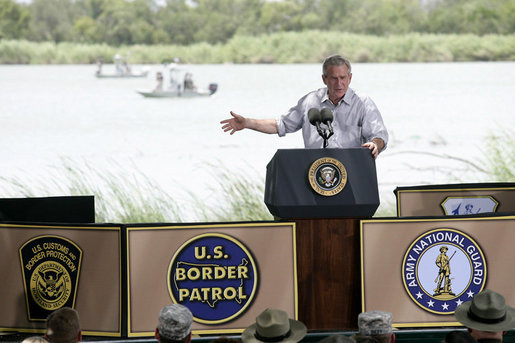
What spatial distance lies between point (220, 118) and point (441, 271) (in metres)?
8.34

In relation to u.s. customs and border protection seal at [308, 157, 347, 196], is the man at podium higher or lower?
higher

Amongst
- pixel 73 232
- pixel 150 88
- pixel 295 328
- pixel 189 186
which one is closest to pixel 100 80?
pixel 150 88

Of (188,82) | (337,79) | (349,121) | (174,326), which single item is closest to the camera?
(174,326)

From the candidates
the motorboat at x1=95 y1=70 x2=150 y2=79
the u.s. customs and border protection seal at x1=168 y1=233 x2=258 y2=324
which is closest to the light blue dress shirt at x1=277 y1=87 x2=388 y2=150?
the u.s. customs and border protection seal at x1=168 y1=233 x2=258 y2=324

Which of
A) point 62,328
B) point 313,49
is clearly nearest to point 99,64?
point 313,49

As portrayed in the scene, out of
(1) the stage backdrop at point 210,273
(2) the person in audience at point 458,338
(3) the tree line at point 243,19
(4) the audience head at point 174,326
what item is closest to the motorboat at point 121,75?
(3) the tree line at point 243,19

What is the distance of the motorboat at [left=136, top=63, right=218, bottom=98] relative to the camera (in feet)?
38.9

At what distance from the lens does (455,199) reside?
4.53 m

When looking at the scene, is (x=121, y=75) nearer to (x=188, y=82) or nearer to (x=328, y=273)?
(x=188, y=82)

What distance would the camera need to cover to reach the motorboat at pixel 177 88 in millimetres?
11844

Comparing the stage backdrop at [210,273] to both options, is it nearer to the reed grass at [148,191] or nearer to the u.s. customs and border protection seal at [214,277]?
the u.s. customs and border protection seal at [214,277]

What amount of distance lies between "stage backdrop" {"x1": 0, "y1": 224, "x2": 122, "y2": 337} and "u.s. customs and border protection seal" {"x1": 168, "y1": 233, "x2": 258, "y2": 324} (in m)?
0.30

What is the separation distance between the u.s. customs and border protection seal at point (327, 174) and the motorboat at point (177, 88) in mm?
8618

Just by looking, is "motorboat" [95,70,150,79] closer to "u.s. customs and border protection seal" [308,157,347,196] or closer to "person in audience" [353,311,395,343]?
"u.s. customs and border protection seal" [308,157,347,196]
